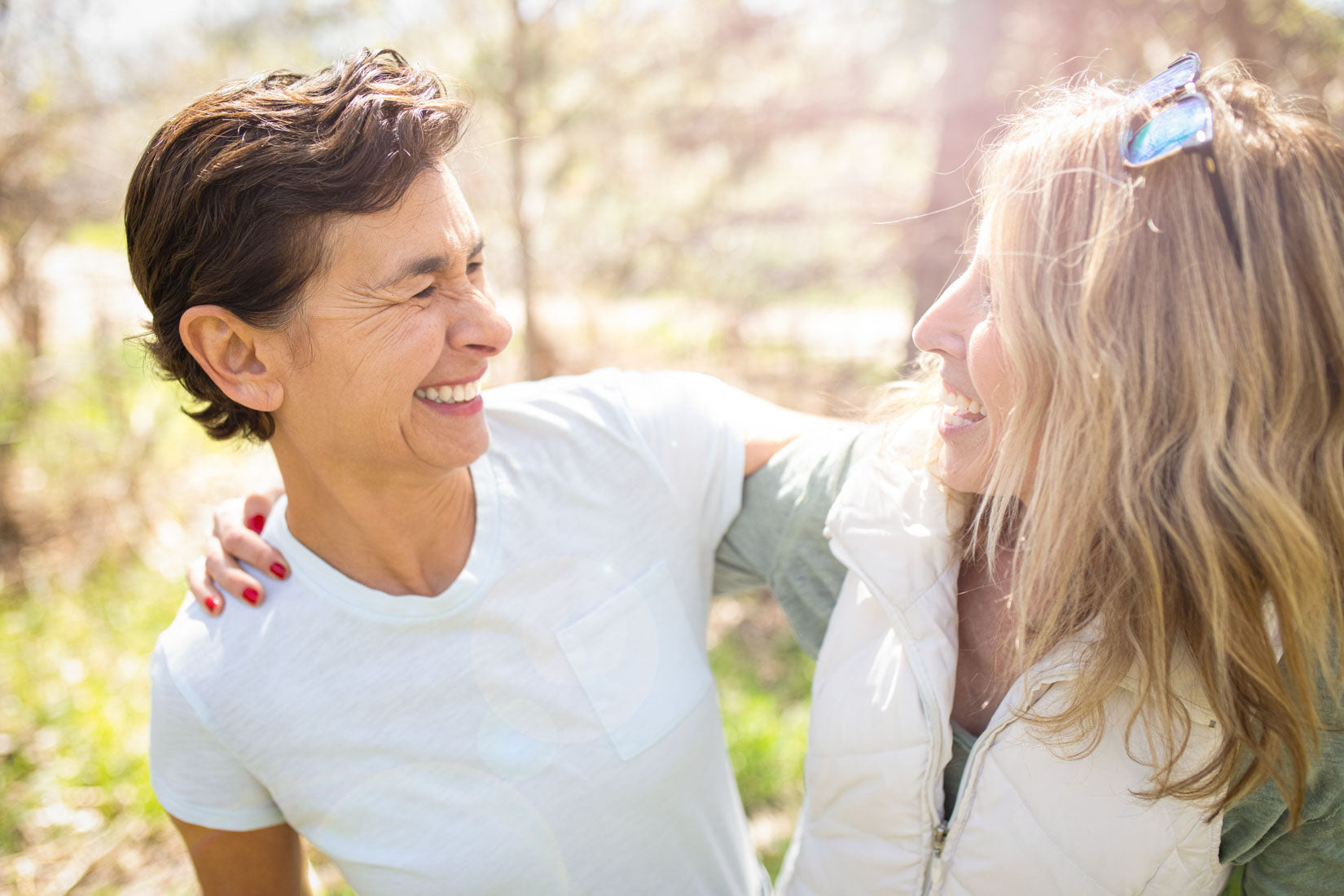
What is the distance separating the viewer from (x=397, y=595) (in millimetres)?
1622

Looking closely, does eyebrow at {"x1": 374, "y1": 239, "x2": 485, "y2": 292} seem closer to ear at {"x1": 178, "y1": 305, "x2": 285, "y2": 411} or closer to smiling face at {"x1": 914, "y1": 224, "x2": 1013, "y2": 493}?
ear at {"x1": 178, "y1": 305, "x2": 285, "y2": 411}

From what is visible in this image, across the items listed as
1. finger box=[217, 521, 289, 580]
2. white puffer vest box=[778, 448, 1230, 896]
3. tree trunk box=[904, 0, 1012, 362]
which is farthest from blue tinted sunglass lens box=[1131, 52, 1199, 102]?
tree trunk box=[904, 0, 1012, 362]

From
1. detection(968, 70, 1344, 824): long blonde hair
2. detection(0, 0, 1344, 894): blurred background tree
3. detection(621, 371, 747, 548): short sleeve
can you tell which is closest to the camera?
detection(968, 70, 1344, 824): long blonde hair

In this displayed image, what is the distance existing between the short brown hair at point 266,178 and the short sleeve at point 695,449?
2.17ft

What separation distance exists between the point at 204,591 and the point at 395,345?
1.98 feet

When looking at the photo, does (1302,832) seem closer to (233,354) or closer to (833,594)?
(833,594)

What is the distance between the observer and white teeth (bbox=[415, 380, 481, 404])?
1565 millimetres

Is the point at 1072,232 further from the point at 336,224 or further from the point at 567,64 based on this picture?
the point at 567,64

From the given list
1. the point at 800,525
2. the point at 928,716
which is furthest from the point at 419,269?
the point at 928,716

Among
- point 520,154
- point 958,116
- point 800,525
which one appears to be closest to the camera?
A: point 800,525

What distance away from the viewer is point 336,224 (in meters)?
1.44

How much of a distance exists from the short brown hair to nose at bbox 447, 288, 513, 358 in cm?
23

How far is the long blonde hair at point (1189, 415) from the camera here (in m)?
1.18

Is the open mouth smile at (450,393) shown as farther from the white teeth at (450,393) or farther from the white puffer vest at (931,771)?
the white puffer vest at (931,771)
